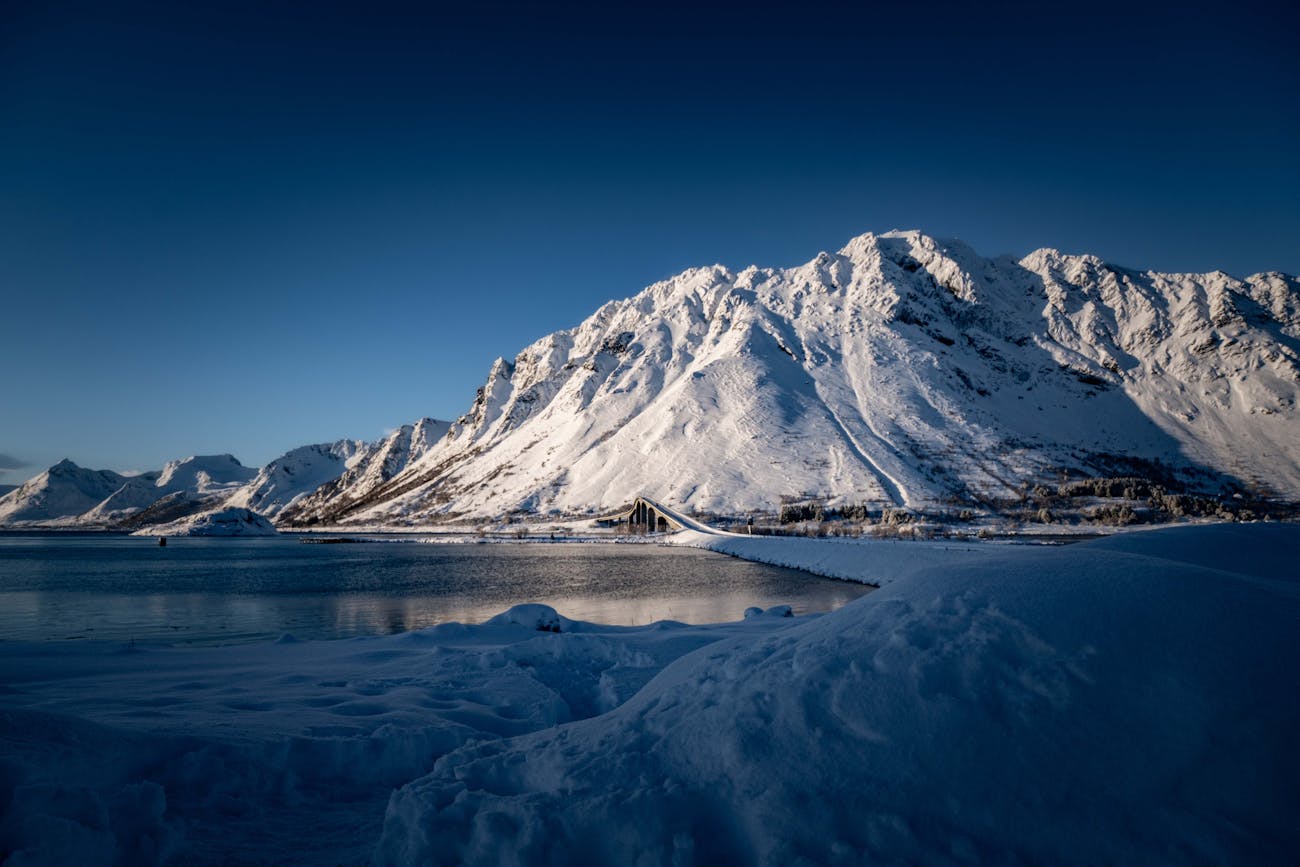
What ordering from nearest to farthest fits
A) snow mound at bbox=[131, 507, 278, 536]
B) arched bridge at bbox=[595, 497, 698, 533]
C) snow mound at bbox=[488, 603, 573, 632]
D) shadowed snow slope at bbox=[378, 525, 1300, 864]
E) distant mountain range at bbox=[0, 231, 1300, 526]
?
1. shadowed snow slope at bbox=[378, 525, 1300, 864]
2. snow mound at bbox=[488, 603, 573, 632]
3. arched bridge at bbox=[595, 497, 698, 533]
4. distant mountain range at bbox=[0, 231, 1300, 526]
5. snow mound at bbox=[131, 507, 278, 536]

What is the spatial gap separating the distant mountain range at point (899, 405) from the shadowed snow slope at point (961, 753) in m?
101

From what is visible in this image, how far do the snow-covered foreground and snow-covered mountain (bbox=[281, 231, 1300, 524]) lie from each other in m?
100

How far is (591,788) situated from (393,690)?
251 inches

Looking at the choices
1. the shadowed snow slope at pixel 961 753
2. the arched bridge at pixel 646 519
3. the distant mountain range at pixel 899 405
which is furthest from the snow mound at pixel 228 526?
the shadowed snow slope at pixel 961 753

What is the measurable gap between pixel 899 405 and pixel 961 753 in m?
141

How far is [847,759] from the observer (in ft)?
15.1

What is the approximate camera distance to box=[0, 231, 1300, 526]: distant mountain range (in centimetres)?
11825

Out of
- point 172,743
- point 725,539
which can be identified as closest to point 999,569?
point 172,743

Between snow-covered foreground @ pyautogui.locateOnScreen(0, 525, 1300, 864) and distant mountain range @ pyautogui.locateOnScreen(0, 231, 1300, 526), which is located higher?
distant mountain range @ pyautogui.locateOnScreen(0, 231, 1300, 526)

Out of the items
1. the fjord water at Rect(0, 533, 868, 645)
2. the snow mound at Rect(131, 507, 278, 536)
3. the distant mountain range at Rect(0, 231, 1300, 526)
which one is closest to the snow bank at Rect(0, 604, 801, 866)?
the fjord water at Rect(0, 533, 868, 645)

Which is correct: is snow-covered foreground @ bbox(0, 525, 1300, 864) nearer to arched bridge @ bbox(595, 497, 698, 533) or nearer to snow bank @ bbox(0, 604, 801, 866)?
snow bank @ bbox(0, 604, 801, 866)

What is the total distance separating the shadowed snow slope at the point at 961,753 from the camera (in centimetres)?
395

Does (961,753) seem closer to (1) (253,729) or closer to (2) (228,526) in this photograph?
(1) (253,729)

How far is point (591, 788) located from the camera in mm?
4949
